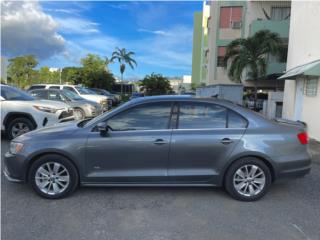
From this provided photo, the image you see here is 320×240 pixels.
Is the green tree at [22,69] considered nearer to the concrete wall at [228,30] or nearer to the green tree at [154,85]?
the green tree at [154,85]

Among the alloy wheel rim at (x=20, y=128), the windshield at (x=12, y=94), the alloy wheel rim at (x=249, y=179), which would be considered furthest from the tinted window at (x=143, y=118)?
the windshield at (x=12, y=94)

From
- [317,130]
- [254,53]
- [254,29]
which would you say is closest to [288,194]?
[317,130]

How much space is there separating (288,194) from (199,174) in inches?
63.2

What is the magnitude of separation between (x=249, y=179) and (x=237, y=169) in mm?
243

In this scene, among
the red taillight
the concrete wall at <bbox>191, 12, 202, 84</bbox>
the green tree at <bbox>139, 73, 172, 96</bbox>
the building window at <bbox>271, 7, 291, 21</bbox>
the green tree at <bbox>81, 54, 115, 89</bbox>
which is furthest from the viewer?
the concrete wall at <bbox>191, 12, 202, 84</bbox>

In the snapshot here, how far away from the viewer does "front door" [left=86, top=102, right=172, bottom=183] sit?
4.31 metres

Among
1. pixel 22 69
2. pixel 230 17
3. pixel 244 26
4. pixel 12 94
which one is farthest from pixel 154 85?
pixel 22 69

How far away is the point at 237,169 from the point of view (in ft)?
14.4

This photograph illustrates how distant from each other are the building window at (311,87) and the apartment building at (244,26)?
10.7 metres

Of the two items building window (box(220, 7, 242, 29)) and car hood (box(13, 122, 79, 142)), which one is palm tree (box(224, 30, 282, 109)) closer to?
building window (box(220, 7, 242, 29))

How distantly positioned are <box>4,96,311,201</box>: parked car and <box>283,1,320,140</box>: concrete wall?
6.56m

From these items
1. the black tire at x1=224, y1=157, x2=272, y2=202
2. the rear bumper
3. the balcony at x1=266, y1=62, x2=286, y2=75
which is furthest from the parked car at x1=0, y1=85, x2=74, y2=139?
the balcony at x1=266, y1=62, x2=286, y2=75

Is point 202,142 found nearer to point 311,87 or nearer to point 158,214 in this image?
point 158,214

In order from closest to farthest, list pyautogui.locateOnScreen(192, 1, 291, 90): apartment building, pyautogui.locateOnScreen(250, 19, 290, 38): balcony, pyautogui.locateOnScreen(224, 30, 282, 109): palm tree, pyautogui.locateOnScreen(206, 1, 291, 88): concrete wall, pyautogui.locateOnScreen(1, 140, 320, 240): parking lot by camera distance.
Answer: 1. pyautogui.locateOnScreen(1, 140, 320, 240): parking lot
2. pyautogui.locateOnScreen(224, 30, 282, 109): palm tree
3. pyautogui.locateOnScreen(250, 19, 290, 38): balcony
4. pyautogui.locateOnScreen(192, 1, 291, 90): apartment building
5. pyautogui.locateOnScreen(206, 1, 291, 88): concrete wall
